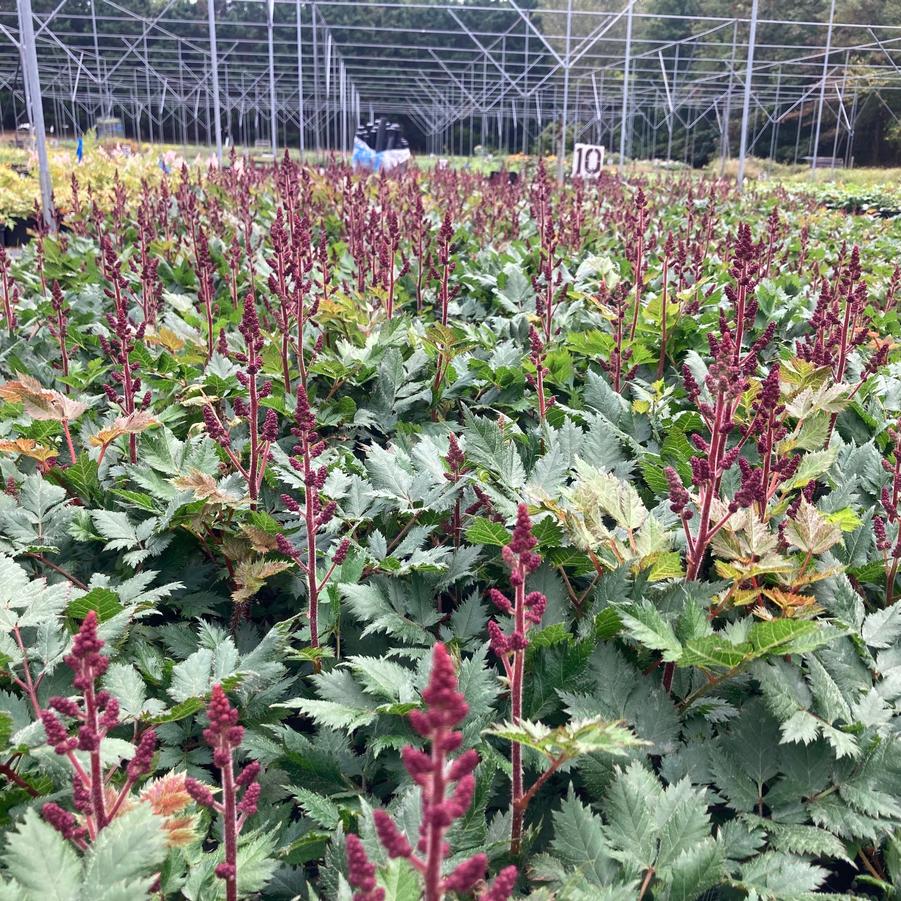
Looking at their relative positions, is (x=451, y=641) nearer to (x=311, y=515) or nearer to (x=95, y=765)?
(x=311, y=515)

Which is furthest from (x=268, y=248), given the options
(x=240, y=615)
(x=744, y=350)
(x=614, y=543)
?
(x=614, y=543)

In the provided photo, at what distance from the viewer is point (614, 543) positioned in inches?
62.6

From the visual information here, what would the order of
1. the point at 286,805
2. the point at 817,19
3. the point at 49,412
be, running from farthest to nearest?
the point at 817,19 → the point at 49,412 → the point at 286,805

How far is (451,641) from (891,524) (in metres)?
1.00

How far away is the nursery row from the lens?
1.10m

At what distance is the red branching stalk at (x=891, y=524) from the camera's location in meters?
1.69

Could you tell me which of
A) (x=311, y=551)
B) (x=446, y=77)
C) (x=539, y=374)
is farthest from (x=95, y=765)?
(x=446, y=77)

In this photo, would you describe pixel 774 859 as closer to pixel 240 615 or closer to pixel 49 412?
pixel 240 615

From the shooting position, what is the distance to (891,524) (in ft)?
6.06

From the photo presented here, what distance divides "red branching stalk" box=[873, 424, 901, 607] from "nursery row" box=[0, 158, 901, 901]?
0.01m

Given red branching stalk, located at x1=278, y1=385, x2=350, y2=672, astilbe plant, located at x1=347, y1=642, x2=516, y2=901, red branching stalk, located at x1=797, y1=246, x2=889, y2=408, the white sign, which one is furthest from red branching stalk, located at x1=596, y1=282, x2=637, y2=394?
the white sign

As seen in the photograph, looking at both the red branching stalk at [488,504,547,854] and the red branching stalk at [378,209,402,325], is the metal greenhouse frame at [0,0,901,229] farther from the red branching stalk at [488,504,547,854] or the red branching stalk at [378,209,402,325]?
the red branching stalk at [488,504,547,854]

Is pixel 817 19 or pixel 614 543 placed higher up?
pixel 817 19

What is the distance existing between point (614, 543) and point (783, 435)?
2.43 ft
